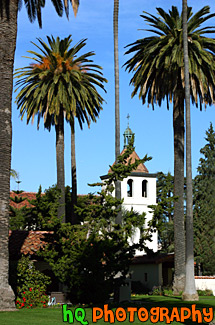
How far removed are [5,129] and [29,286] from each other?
322 inches

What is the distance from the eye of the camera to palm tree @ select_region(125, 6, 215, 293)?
1527 inches

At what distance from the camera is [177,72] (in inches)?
1540

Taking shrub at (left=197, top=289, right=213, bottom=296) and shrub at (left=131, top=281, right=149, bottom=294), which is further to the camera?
shrub at (left=131, top=281, right=149, bottom=294)

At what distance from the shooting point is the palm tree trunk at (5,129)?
2375 cm

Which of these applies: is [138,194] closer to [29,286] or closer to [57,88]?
[57,88]

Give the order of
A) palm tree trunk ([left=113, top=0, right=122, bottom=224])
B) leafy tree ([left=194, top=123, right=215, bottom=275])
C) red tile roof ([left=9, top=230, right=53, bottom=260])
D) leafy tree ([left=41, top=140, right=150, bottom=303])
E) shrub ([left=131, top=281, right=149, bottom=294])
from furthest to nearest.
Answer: leafy tree ([left=194, top=123, right=215, bottom=275])
shrub ([left=131, top=281, right=149, bottom=294])
red tile roof ([left=9, top=230, right=53, bottom=260])
palm tree trunk ([left=113, top=0, right=122, bottom=224])
leafy tree ([left=41, top=140, right=150, bottom=303])

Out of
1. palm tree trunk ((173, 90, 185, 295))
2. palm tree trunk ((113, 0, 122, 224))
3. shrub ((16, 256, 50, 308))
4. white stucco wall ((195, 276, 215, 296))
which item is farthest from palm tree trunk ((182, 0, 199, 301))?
white stucco wall ((195, 276, 215, 296))

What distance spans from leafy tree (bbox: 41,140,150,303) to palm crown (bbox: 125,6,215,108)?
1268 centimetres

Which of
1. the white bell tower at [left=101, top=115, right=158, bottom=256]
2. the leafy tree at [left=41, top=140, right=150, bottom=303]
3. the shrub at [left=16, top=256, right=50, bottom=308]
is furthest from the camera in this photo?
the white bell tower at [left=101, top=115, right=158, bottom=256]

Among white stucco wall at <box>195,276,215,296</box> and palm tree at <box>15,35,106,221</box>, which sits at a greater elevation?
palm tree at <box>15,35,106,221</box>

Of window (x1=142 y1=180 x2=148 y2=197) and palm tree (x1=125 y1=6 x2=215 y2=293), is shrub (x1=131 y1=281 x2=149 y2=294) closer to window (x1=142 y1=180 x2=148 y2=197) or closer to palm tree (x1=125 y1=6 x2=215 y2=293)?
palm tree (x1=125 y1=6 x2=215 y2=293)

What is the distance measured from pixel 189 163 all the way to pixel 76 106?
15.1 meters

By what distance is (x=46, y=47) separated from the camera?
43.0 meters

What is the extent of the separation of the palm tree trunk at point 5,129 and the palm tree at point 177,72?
15.3 metres
